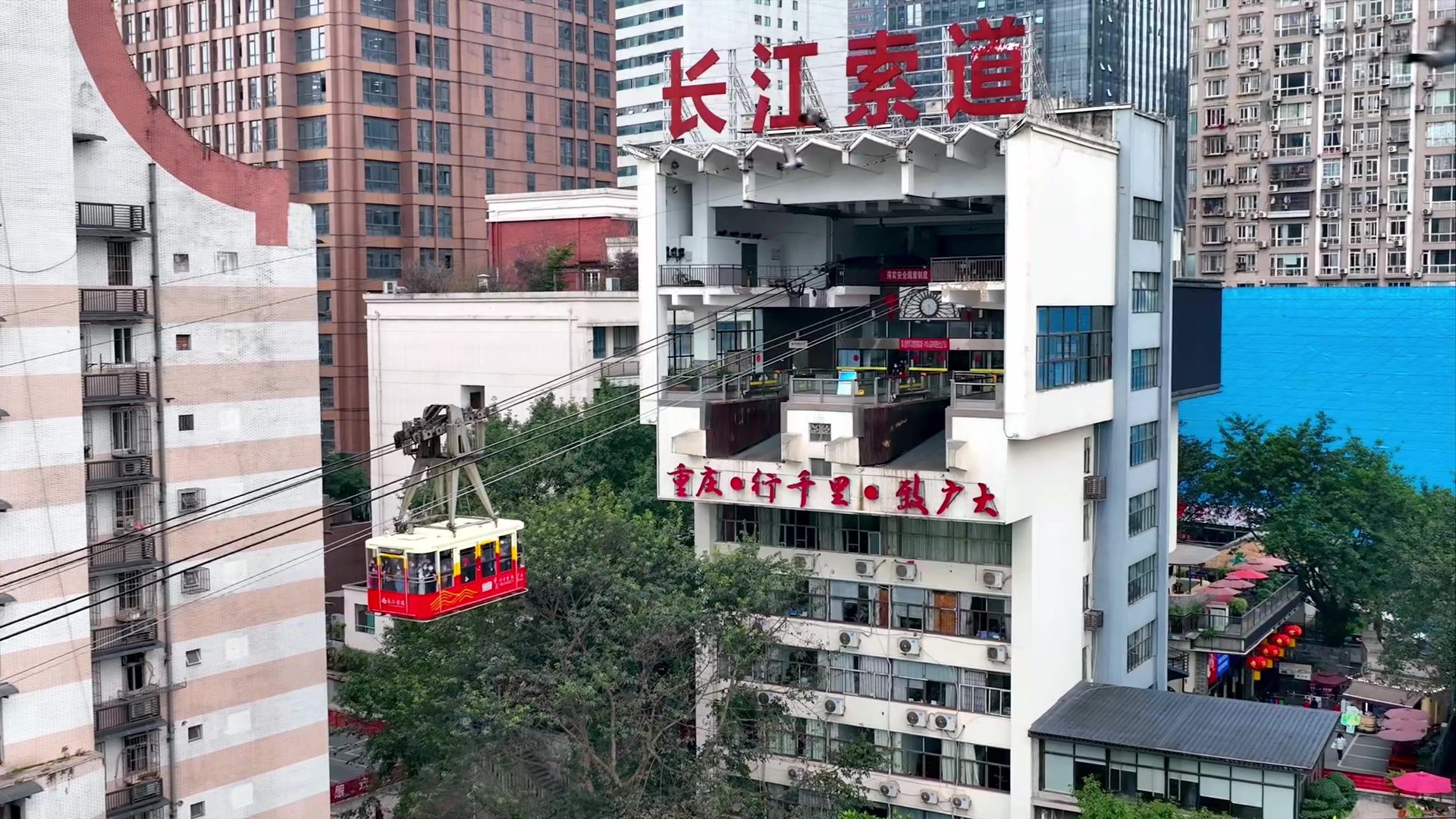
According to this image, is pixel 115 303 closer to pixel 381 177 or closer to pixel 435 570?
pixel 435 570

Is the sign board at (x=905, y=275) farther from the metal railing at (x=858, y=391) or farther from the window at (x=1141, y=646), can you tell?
the window at (x=1141, y=646)

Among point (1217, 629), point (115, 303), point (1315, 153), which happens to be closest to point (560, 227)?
point (115, 303)

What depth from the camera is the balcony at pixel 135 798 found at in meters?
31.2

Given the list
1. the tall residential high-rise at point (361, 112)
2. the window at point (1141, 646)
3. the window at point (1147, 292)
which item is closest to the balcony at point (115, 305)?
the window at point (1147, 292)

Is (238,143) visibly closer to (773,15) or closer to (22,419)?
(22,419)

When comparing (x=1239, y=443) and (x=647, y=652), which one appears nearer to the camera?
(x=647, y=652)

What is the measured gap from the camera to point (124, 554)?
105 feet

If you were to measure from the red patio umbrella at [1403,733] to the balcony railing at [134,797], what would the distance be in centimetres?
3436

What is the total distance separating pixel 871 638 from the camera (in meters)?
34.7

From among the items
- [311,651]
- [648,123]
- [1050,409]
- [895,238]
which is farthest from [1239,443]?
[648,123]

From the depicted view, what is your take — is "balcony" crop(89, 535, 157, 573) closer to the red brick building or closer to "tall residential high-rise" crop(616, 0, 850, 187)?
the red brick building

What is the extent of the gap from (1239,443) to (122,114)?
43.3 metres

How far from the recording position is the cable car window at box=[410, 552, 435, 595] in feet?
79.0

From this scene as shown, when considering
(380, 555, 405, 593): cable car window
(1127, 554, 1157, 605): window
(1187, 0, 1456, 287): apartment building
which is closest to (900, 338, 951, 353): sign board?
(1127, 554, 1157, 605): window
